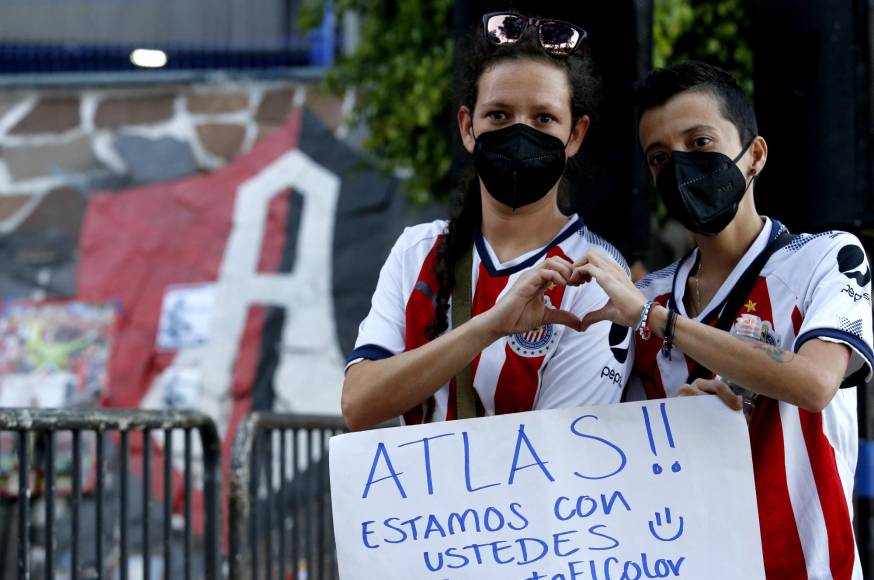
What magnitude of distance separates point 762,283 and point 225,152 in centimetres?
740

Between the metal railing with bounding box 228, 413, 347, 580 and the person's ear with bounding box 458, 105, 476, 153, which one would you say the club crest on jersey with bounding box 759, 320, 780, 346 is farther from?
the metal railing with bounding box 228, 413, 347, 580

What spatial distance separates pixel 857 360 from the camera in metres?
2.42

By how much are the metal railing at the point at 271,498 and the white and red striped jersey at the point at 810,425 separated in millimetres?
2889

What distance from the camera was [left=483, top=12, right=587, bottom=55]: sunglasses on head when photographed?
2648mm

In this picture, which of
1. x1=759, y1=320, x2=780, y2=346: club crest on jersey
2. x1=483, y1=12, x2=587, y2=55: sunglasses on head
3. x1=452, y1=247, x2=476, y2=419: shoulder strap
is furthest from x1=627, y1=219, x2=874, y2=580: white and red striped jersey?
x1=483, y1=12, x2=587, y2=55: sunglasses on head

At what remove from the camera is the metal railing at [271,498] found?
4.97 meters

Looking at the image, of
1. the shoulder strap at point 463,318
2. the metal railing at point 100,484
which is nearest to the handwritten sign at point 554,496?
the shoulder strap at point 463,318

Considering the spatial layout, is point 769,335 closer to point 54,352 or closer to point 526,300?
point 526,300

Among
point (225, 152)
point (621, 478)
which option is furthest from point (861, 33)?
point (225, 152)

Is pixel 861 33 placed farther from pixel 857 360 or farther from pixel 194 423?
pixel 194 423

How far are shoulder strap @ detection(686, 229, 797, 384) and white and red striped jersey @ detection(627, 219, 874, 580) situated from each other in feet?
0.04

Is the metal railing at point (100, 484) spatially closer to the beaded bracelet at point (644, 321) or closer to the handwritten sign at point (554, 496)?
the handwritten sign at point (554, 496)

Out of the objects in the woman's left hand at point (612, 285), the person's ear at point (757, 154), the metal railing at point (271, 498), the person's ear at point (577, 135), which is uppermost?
the person's ear at point (577, 135)

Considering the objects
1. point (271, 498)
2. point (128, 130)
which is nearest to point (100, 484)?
point (271, 498)
